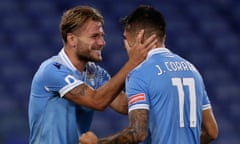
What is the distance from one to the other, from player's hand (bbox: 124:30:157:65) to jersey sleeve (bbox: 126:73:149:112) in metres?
0.18

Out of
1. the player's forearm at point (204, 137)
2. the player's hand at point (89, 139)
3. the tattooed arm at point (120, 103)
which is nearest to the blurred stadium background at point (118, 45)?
the tattooed arm at point (120, 103)

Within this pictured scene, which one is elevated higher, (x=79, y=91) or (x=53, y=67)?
(x=53, y=67)

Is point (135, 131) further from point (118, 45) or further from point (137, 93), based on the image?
point (118, 45)

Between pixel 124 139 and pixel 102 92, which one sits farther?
pixel 102 92

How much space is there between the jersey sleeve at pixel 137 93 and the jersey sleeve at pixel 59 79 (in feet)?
1.57

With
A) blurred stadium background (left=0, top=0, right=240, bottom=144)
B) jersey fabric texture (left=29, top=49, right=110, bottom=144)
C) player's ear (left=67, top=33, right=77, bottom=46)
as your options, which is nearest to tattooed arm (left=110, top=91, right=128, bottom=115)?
jersey fabric texture (left=29, top=49, right=110, bottom=144)

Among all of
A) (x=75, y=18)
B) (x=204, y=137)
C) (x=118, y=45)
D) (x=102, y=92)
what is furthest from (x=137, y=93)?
(x=118, y=45)

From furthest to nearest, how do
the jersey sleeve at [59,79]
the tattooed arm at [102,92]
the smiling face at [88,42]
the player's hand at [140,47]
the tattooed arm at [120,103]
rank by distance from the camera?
1. the tattooed arm at [120,103]
2. the smiling face at [88,42]
3. the jersey sleeve at [59,79]
4. the tattooed arm at [102,92]
5. the player's hand at [140,47]

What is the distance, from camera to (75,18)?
363 centimetres

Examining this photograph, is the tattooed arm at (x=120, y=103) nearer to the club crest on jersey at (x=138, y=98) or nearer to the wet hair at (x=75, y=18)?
the wet hair at (x=75, y=18)

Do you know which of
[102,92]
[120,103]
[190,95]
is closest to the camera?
[190,95]

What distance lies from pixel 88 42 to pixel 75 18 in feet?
0.48

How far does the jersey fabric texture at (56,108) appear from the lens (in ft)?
11.8

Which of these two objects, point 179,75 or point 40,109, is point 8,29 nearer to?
point 40,109
